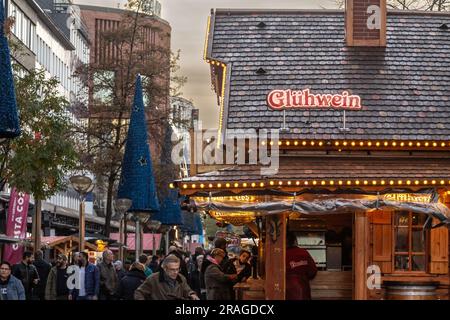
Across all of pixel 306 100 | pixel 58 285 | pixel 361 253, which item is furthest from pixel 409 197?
pixel 58 285

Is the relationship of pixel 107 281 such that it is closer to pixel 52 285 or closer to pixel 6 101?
pixel 52 285

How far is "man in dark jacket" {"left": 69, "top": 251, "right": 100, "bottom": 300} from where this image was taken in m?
25.4

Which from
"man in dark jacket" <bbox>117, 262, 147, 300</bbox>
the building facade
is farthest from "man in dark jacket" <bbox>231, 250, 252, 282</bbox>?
the building facade

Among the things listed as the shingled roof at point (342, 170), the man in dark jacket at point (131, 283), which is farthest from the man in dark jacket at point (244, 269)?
the man in dark jacket at point (131, 283)

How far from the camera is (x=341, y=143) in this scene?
88.4ft

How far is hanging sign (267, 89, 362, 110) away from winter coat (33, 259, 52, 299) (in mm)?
6553

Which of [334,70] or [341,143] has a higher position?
[334,70]

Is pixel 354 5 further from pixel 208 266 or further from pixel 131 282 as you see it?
pixel 131 282

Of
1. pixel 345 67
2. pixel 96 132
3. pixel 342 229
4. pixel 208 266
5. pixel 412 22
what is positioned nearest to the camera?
pixel 208 266

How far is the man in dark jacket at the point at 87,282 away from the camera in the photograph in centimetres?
2544

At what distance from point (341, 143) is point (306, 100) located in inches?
58.6
